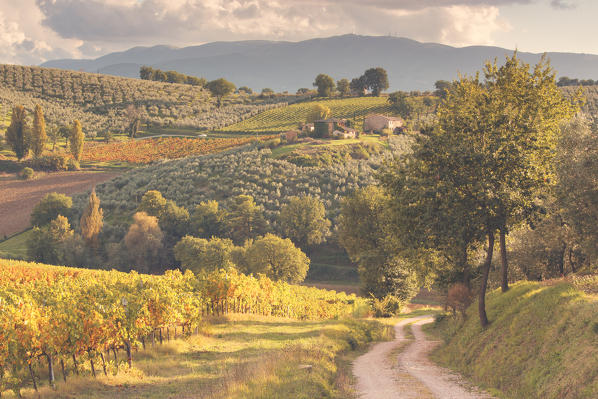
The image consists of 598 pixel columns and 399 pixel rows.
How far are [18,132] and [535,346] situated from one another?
12423 centimetres

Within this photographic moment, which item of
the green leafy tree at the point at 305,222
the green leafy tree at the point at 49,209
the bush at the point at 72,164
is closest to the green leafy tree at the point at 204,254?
the green leafy tree at the point at 305,222

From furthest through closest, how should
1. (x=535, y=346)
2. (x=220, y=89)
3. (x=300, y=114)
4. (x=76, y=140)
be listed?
(x=220, y=89), (x=300, y=114), (x=76, y=140), (x=535, y=346)

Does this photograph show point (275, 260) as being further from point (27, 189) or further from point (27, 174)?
point (27, 174)

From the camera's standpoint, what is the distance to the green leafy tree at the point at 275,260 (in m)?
63.7

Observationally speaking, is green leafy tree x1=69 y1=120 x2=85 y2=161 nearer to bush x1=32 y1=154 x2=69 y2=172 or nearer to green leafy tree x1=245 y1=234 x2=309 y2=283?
bush x1=32 y1=154 x2=69 y2=172

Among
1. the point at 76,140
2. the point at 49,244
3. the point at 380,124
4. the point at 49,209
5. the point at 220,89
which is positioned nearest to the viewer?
the point at 49,244

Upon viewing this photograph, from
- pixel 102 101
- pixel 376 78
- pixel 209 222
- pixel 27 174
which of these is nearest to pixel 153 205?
pixel 209 222

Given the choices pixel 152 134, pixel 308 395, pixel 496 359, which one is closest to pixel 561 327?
pixel 496 359

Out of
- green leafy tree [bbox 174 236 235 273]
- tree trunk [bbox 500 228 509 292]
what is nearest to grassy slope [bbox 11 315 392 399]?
tree trunk [bbox 500 228 509 292]

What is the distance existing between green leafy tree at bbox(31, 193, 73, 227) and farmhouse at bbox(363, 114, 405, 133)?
85.2 meters

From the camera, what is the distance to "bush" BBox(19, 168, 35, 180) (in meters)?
107

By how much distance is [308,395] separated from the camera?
16.4m

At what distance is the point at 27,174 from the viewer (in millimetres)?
106938

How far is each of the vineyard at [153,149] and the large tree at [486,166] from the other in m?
105
